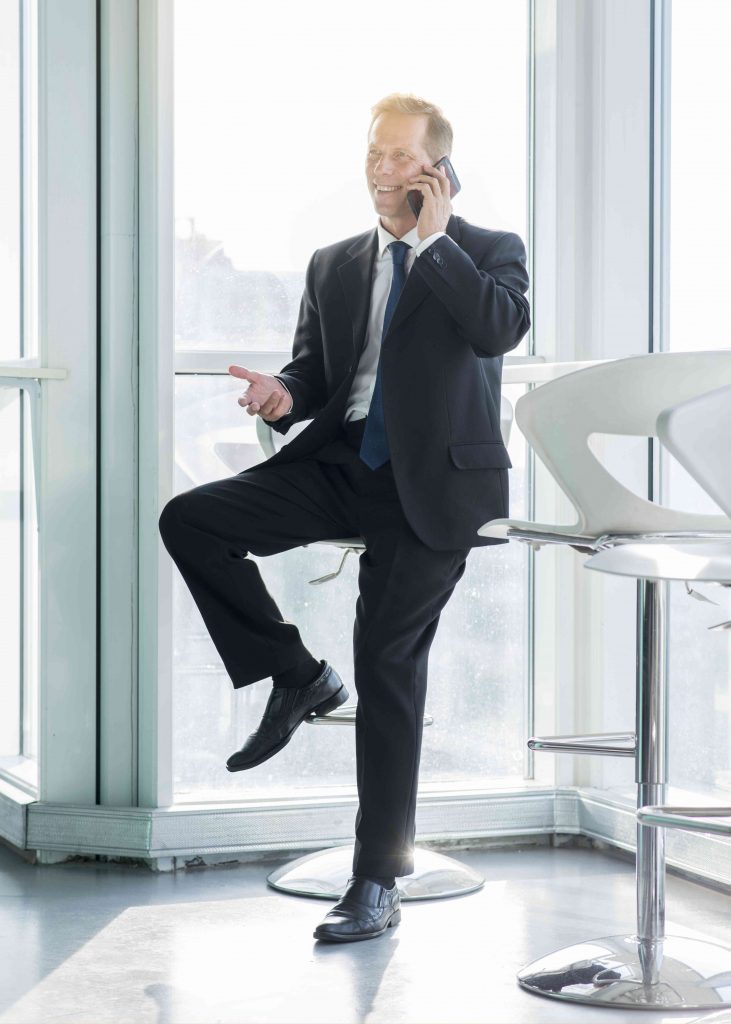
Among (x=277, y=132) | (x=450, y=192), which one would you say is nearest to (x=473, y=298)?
(x=450, y=192)

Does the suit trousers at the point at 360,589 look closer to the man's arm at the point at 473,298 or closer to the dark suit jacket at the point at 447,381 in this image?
the dark suit jacket at the point at 447,381

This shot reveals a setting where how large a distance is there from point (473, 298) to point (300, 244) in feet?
3.10

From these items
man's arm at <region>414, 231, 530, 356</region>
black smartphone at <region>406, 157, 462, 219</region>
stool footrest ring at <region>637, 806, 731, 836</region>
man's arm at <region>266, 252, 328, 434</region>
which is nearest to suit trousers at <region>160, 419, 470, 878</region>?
man's arm at <region>266, 252, 328, 434</region>

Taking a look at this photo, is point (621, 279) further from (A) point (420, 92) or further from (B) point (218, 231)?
(B) point (218, 231)

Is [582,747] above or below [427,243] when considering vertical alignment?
below

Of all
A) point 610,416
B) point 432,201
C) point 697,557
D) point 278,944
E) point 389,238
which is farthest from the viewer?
point 389,238

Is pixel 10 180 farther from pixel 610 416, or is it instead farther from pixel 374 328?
pixel 610 416

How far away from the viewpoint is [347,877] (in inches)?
114

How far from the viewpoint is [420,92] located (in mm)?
3455

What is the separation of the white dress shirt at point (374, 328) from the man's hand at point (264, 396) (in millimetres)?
28

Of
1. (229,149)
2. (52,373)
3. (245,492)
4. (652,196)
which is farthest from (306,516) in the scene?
(652,196)

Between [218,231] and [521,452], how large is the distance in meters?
0.99

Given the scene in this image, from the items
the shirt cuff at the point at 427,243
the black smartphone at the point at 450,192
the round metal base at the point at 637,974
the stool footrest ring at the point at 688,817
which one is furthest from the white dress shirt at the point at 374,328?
the stool footrest ring at the point at 688,817

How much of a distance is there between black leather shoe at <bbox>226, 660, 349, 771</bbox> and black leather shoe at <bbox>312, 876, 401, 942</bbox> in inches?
12.5
